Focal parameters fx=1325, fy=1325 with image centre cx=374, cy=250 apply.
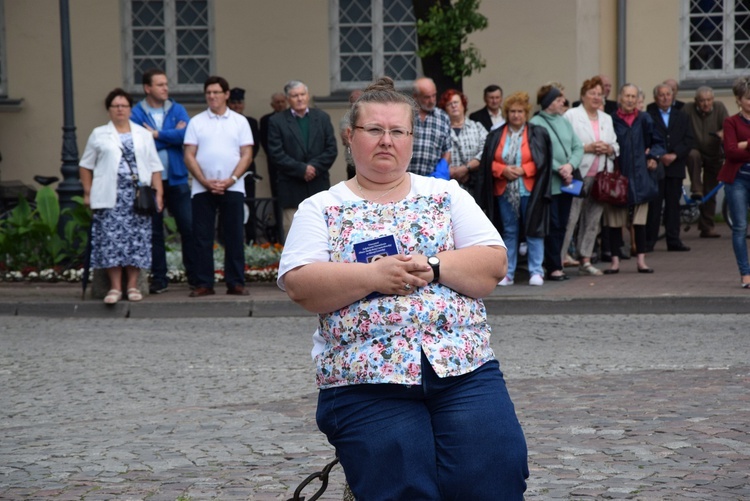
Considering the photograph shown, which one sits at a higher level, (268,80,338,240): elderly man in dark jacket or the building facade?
the building facade

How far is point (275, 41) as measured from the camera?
19641 millimetres

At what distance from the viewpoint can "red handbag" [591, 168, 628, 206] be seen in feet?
44.8

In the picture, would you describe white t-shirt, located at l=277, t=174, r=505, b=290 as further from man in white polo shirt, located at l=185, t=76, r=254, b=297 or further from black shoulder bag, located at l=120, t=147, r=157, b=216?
man in white polo shirt, located at l=185, t=76, r=254, b=297

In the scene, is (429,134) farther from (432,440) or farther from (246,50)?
(432,440)

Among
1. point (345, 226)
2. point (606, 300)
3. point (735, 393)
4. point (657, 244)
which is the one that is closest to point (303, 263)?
point (345, 226)

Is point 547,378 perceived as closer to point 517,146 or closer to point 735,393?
point 735,393

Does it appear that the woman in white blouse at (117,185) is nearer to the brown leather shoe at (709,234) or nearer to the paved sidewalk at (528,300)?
the paved sidewalk at (528,300)

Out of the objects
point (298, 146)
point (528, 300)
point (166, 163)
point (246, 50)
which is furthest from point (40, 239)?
point (246, 50)

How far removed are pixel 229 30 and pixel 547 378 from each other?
12.4 metres

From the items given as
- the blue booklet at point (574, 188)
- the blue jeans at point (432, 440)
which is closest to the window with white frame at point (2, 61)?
the blue booklet at point (574, 188)

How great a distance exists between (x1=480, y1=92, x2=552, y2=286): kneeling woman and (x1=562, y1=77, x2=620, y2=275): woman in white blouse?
824 mm

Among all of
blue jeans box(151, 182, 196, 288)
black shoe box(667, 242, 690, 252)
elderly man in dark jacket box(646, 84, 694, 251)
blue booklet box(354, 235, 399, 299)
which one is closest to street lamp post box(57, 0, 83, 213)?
blue jeans box(151, 182, 196, 288)

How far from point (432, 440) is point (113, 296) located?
8.81 m

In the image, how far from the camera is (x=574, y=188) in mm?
13445
